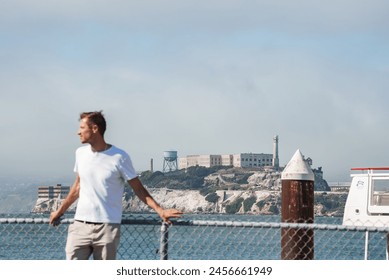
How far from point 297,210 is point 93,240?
3222 millimetres

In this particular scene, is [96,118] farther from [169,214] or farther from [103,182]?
[169,214]

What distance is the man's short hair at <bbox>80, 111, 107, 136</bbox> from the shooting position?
8.25m

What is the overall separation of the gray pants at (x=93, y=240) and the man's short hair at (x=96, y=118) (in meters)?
0.89

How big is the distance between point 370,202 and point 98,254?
14.1 metres

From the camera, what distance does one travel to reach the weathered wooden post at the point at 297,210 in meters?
10.7

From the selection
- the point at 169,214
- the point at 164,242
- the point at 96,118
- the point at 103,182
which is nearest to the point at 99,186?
the point at 103,182

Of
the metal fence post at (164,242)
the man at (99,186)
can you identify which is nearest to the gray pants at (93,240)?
the man at (99,186)

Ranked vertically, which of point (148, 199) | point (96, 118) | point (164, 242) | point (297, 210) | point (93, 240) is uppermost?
point (96, 118)

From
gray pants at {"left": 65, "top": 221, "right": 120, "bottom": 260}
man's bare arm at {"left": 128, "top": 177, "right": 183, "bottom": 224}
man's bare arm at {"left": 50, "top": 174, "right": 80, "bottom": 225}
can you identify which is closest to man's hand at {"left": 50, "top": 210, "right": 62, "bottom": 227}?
man's bare arm at {"left": 50, "top": 174, "right": 80, "bottom": 225}

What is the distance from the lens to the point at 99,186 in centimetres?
830

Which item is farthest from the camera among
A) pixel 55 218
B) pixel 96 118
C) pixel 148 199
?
pixel 55 218

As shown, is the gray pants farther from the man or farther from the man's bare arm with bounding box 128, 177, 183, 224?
the man's bare arm with bounding box 128, 177, 183, 224
